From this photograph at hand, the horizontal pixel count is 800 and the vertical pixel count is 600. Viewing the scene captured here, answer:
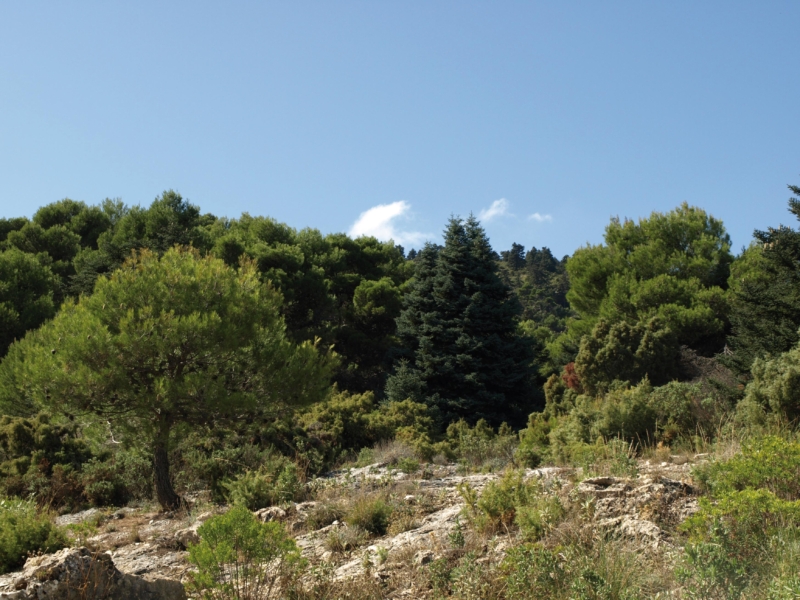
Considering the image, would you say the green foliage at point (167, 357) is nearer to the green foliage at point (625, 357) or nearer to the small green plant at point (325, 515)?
the small green plant at point (325, 515)

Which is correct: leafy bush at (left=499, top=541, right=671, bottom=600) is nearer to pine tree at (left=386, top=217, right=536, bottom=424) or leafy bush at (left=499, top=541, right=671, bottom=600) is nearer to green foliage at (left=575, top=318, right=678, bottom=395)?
green foliage at (left=575, top=318, right=678, bottom=395)

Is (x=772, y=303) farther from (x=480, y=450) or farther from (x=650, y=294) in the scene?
(x=650, y=294)

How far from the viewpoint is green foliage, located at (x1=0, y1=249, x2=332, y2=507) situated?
32.7 ft

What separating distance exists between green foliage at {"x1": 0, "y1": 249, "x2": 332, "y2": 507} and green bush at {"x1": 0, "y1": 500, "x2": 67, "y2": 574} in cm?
430

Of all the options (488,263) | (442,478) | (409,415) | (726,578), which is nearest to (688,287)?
(488,263)

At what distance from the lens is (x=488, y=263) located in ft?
84.3

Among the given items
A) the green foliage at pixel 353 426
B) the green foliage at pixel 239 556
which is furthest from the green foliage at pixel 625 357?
the green foliage at pixel 239 556

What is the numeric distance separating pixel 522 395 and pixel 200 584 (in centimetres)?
2028

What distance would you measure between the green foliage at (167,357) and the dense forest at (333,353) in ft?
0.11

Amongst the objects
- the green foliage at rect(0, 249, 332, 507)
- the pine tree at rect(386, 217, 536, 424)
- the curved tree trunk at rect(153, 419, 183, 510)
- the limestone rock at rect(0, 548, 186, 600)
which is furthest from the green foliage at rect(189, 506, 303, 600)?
the pine tree at rect(386, 217, 536, 424)

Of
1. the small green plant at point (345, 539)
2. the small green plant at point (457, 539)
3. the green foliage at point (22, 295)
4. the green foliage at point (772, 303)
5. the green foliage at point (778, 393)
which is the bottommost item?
the small green plant at point (345, 539)

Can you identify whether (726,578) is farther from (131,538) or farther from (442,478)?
(131,538)

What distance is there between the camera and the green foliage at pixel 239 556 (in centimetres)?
429

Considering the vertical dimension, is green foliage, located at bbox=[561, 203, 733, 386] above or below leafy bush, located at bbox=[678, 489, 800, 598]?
above
